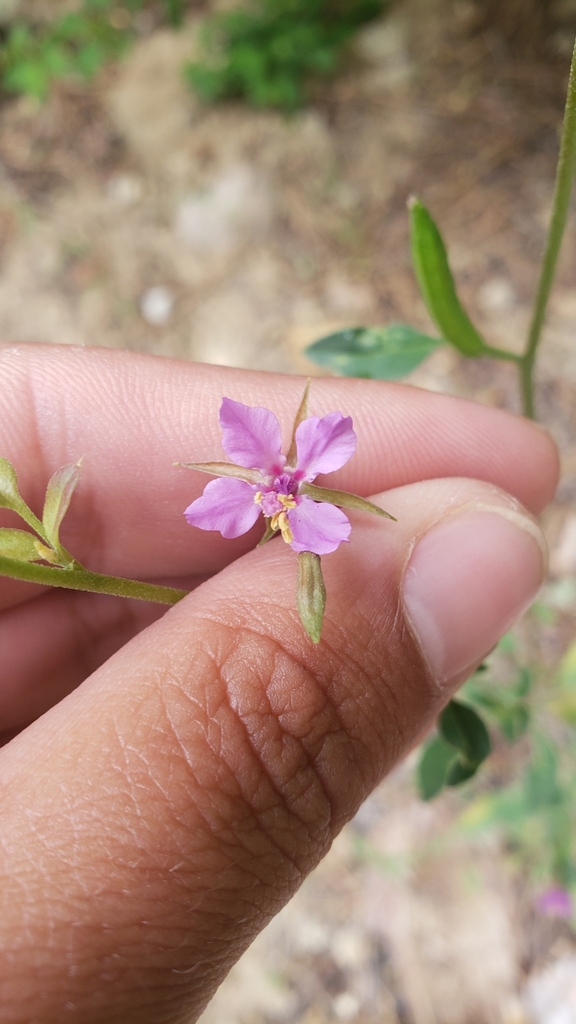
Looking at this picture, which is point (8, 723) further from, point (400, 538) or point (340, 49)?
point (340, 49)

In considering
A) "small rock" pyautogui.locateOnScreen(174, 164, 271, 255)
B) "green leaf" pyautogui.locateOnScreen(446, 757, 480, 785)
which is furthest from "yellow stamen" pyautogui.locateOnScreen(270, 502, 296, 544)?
"small rock" pyautogui.locateOnScreen(174, 164, 271, 255)

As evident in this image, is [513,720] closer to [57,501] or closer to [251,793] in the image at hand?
[251,793]

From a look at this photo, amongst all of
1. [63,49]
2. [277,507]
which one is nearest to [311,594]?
[277,507]

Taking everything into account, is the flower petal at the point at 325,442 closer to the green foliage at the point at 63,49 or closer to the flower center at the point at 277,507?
the flower center at the point at 277,507

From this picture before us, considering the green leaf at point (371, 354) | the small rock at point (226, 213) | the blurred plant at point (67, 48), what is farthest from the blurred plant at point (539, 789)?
the blurred plant at point (67, 48)

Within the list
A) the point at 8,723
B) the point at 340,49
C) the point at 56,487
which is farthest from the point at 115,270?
the point at 56,487

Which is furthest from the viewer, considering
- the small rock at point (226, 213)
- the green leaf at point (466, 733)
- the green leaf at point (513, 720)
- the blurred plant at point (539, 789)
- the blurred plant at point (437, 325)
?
the small rock at point (226, 213)

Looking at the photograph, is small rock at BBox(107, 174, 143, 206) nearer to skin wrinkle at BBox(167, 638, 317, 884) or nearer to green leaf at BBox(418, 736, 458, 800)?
green leaf at BBox(418, 736, 458, 800)
